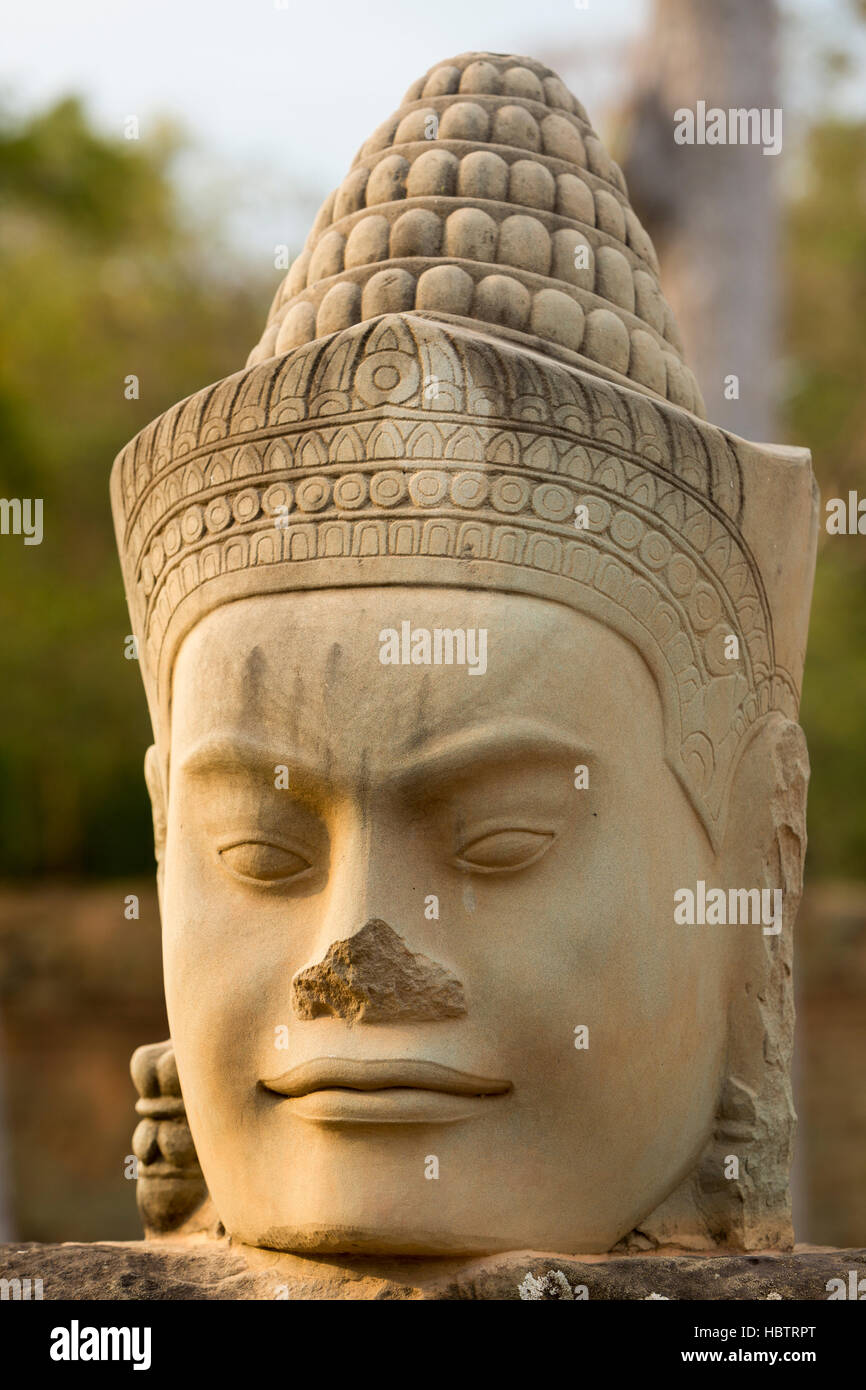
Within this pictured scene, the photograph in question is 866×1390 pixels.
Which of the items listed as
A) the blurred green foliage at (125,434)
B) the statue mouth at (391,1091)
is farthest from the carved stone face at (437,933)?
the blurred green foliage at (125,434)

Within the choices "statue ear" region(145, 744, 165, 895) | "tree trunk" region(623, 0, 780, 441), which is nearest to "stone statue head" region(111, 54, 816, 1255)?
"statue ear" region(145, 744, 165, 895)

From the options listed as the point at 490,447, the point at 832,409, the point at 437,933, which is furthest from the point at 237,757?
the point at 832,409

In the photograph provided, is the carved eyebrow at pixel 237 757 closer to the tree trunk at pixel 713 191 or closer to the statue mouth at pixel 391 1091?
the statue mouth at pixel 391 1091

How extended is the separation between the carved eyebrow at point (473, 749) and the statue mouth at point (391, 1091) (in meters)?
0.52

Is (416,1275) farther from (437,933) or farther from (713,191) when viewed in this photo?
(713,191)

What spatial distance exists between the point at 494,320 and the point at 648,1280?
1.90 m

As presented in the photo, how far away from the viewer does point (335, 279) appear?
3316 millimetres

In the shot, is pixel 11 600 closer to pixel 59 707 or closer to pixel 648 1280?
pixel 59 707

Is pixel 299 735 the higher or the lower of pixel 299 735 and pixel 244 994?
the higher

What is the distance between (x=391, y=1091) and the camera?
9.09ft

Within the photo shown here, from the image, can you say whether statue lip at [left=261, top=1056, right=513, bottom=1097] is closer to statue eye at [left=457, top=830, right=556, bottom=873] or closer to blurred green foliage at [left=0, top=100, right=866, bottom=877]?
A: statue eye at [left=457, top=830, right=556, bottom=873]

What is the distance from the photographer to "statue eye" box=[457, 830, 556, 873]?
282 cm
